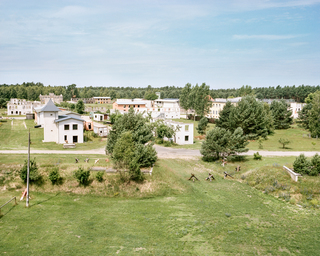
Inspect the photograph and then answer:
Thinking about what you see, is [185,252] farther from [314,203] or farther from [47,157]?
[47,157]

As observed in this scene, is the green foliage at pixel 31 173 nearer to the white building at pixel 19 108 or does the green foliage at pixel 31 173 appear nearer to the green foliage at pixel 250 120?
the green foliage at pixel 250 120

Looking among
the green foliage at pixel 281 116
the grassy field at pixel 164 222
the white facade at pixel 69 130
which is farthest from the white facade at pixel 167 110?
the grassy field at pixel 164 222

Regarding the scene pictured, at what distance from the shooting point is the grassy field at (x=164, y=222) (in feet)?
59.3

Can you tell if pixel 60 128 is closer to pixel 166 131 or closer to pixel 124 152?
pixel 166 131

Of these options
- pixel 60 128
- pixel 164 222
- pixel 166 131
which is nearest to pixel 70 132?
pixel 60 128

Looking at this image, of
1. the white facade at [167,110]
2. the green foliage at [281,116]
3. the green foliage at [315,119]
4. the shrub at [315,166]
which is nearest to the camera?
the shrub at [315,166]

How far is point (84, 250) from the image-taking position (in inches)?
695

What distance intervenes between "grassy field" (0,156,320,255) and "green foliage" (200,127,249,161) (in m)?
8.92

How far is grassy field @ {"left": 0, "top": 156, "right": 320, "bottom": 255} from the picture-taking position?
18.1m

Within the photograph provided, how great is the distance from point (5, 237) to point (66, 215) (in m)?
4.86

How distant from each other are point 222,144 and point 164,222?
68.4ft

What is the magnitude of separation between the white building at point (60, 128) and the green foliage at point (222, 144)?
79.3 ft

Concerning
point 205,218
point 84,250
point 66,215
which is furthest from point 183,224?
point 66,215

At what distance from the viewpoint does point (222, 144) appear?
39812 millimetres
